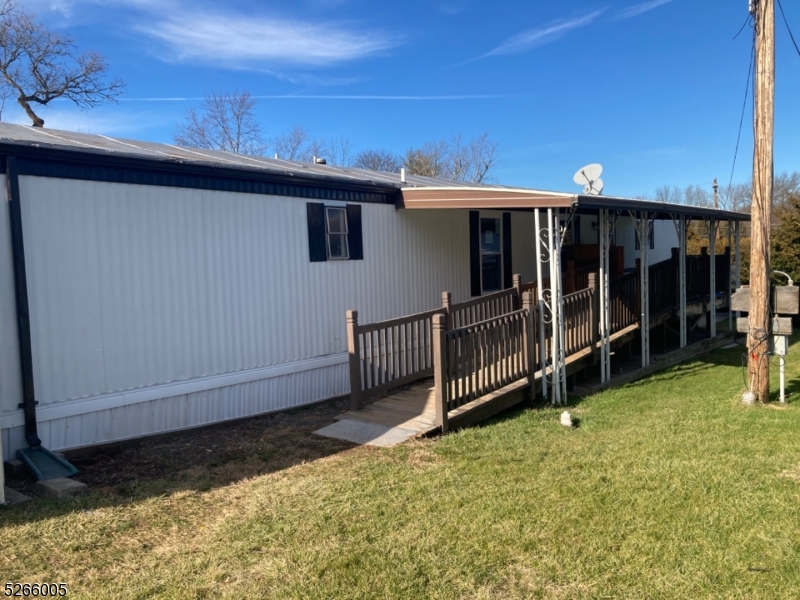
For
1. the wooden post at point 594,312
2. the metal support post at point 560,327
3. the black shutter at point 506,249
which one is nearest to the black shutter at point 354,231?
the metal support post at point 560,327

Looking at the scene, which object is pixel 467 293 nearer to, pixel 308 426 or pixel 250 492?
pixel 308 426

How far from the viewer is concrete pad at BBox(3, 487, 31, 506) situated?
442 centimetres

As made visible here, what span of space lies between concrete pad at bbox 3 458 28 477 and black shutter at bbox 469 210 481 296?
747cm

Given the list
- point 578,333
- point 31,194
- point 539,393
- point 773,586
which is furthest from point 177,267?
point 773,586

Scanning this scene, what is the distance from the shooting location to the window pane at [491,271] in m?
11.3

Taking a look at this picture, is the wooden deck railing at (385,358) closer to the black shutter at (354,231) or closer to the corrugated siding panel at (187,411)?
the corrugated siding panel at (187,411)

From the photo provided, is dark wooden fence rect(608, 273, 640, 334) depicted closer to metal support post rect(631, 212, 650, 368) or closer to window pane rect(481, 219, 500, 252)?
metal support post rect(631, 212, 650, 368)

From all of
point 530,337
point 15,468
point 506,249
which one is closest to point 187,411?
point 15,468

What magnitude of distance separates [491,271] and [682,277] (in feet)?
11.4

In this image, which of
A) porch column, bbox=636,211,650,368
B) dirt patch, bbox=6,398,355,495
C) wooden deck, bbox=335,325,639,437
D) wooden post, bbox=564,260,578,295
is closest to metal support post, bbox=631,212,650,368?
porch column, bbox=636,211,650,368

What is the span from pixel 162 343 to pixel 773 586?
565 cm

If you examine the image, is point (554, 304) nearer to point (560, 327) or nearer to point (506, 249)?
point (560, 327)

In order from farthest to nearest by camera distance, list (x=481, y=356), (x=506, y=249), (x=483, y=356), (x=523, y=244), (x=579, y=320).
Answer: (x=523, y=244) → (x=506, y=249) → (x=579, y=320) → (x=483, y=356) → (x=481, y=356)

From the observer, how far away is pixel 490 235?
37.4ft
